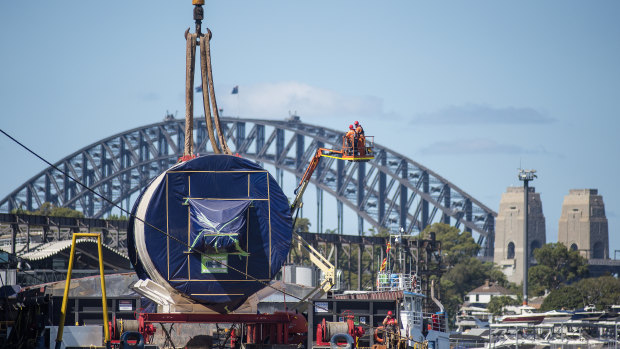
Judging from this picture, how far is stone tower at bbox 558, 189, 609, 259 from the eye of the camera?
198m

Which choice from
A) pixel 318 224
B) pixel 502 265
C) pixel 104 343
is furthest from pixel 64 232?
pixel 502 265

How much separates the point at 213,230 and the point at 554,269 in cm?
13307

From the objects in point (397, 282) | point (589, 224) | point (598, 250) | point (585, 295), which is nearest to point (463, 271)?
point (589, 224)

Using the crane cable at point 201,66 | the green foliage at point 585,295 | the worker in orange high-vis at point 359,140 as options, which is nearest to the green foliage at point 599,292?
the green foliage at point 585,295

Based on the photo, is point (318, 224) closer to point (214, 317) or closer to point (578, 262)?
point (578, 262)

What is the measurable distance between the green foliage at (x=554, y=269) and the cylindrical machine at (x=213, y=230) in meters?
128

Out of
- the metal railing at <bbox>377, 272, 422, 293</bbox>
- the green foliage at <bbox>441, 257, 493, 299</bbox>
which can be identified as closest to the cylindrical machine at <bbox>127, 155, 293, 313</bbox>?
the metal railing at <bbox>377, 272, 422, 293</bbox>

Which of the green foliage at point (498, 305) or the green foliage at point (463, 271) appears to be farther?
the green foliage at point (463, 271)

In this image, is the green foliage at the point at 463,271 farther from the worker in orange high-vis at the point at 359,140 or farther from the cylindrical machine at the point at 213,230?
the cylindrical machine at the point at 213,230

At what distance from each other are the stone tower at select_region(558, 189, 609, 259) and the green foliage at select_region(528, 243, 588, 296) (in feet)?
106

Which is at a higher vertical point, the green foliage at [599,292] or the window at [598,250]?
the window at [598,250]

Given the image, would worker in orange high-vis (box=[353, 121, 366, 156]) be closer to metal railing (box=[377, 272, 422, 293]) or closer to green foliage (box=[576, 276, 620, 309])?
metal railing (box=[377, 272, 422, 293])

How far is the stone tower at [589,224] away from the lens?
197500 millimetres

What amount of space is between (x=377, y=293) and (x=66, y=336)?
2670cm
